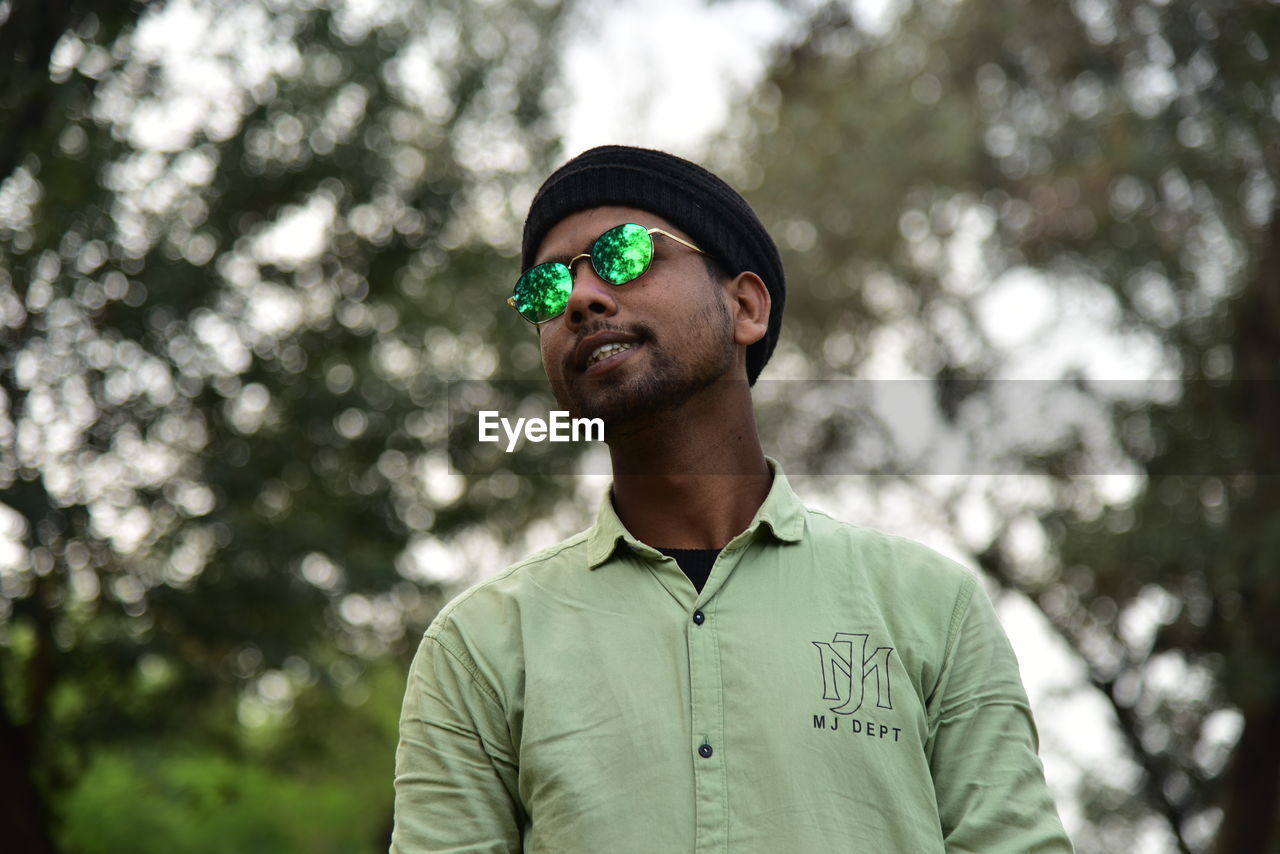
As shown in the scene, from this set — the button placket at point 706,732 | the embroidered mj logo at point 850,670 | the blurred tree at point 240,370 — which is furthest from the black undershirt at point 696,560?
the blurred tree at point 240,370

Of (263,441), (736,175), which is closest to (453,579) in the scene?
(263,441)

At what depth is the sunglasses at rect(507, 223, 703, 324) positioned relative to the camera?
2.76m

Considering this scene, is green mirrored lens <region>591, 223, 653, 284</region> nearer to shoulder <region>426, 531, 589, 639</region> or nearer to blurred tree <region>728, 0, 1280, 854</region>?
shoulder <region>426, 531, 589, 639</region>

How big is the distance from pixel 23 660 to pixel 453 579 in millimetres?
4479

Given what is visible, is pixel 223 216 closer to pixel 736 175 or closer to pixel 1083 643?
pixel 736 175

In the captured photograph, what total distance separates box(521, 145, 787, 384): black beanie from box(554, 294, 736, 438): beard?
21 cm

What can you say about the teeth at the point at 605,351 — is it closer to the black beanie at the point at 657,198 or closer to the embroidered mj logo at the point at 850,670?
the black beanie at the point at 657,198

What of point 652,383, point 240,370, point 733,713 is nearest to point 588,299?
point 652,383

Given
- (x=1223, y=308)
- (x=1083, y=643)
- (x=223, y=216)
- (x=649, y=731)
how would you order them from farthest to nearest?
(x=1083, y=643) → (x=1223, y=308) → (x=223, y=216) → (x=649, y=731)

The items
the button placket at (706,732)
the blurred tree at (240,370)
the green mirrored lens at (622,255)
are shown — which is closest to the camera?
the button placket at (706,732)

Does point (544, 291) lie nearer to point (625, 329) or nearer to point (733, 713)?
point (625, 329)

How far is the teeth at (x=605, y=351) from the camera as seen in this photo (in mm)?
2734

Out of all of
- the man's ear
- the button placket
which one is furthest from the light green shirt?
the man's ear

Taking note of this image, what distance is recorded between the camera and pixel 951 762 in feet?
7.86
